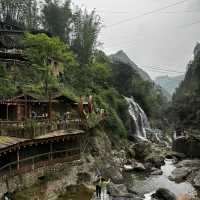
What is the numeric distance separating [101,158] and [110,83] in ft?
155

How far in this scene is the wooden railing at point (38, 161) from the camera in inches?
1190

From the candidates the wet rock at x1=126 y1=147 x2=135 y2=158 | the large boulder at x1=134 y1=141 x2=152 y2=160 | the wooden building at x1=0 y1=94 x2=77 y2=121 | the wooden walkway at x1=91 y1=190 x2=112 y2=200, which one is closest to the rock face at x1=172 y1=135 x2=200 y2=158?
the large boulder at x1=134 y1=141 x2=152 y2=160

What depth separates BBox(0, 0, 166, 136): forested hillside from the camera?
174 feet

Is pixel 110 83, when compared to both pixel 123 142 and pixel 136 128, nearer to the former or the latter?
pixel 136 128

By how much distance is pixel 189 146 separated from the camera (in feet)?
222

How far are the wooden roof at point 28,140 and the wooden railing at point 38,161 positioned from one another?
200 centimetres

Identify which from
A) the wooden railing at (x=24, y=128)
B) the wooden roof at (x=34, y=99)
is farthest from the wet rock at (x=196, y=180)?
the wooden railing at (x=24, y=128)

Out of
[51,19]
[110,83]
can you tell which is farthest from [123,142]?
[51,19]

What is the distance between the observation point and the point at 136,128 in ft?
272

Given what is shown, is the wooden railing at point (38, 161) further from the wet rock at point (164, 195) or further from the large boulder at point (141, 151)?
the large boulder at point (141, 151)

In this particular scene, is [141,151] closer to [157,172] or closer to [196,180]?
[157,172]

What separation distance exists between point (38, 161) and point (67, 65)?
3987 centimetres

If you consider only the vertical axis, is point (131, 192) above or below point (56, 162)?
below

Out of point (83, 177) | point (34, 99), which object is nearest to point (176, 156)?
point (83, 177)
